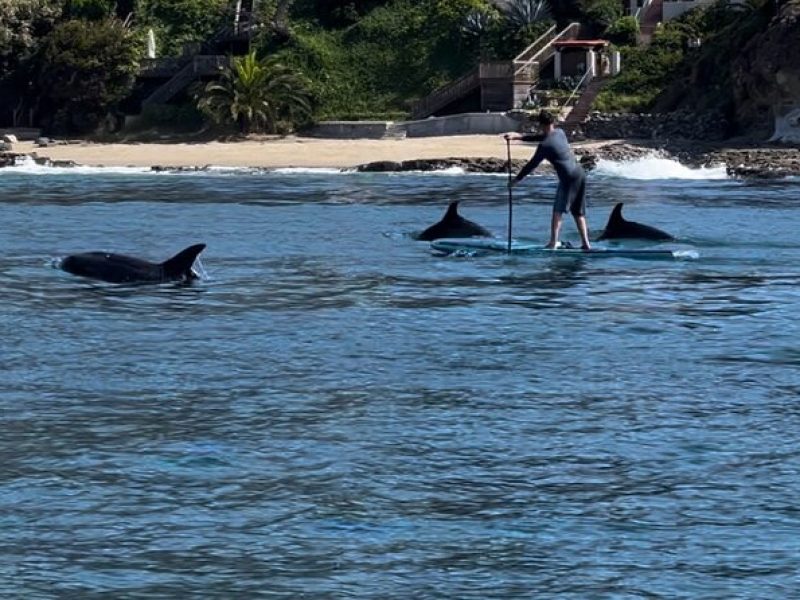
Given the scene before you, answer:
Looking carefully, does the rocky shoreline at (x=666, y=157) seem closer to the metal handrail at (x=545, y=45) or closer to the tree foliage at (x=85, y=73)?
the metal handrail at (x=545, y=45)

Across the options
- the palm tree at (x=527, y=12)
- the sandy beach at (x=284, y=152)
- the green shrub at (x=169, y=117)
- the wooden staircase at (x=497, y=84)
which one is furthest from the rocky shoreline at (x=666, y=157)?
the green shrub at (x=169, y=117)

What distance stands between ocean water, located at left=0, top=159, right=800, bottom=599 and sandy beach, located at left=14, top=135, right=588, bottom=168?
2321 centimetres

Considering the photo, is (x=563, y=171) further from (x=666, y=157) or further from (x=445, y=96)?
(x=445, y=96)

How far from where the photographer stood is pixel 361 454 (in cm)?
1162

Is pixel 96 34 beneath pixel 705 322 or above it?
above

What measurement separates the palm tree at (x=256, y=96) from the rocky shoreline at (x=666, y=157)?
547 cm

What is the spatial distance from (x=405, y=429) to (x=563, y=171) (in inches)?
401

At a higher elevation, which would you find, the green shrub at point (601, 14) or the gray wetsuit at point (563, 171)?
the green shrub at point (601, 14)

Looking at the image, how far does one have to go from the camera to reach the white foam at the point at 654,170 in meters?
42.1

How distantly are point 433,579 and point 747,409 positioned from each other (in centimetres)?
470

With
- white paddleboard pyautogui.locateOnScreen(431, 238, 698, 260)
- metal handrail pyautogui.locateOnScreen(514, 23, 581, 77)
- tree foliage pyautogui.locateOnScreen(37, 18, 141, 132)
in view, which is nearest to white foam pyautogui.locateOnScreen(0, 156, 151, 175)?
tree foliage pyautogui.locateOnScreen(37, 18, 141, 132)

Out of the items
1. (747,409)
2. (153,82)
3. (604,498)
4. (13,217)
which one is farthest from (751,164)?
(604,498)

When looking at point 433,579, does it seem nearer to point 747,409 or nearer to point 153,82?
point 747,409

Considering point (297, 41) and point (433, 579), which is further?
point (297, 41)
